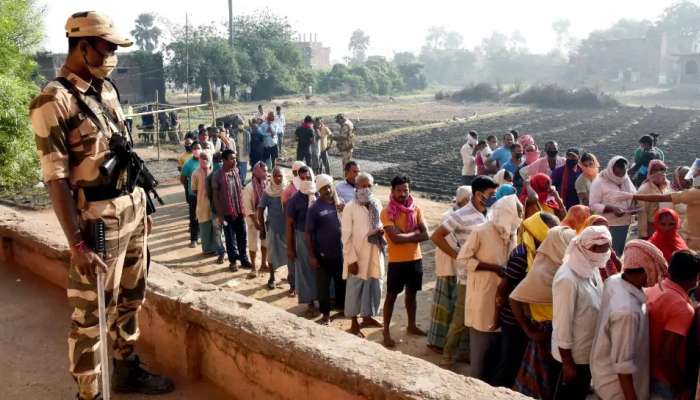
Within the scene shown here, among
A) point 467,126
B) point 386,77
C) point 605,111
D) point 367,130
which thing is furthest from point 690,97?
point 367,130

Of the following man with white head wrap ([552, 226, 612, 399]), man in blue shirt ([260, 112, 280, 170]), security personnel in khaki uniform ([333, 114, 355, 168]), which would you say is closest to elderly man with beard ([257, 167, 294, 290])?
man with white head wrap ([552, 226, 612, 399])

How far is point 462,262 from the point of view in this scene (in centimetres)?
470

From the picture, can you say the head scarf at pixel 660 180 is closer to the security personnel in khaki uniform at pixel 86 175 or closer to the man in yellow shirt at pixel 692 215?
the man in yellow shirt at pixel 692 215

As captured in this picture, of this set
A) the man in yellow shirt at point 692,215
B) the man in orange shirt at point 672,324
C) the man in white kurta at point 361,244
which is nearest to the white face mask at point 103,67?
the man in orange shirt at point 672,324

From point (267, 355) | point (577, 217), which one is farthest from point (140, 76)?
point (267, 355)

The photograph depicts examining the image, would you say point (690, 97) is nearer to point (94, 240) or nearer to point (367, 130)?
point (367, 130)

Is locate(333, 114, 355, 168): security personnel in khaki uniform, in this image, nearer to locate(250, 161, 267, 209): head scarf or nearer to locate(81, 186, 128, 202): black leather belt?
locate(250, 161, 267, 209): head scarf

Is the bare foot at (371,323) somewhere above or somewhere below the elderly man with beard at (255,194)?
below

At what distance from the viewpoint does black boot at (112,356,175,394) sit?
301cm

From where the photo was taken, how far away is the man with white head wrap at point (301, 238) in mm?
6453

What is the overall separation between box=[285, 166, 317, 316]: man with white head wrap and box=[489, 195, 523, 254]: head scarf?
2390 millimetres

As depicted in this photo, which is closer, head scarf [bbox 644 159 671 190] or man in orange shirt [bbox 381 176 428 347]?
man in orange shirt [bbox 381 176 428 347]

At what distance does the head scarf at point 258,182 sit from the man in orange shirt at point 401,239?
8.21 ft

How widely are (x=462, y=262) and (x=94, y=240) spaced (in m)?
2.81
